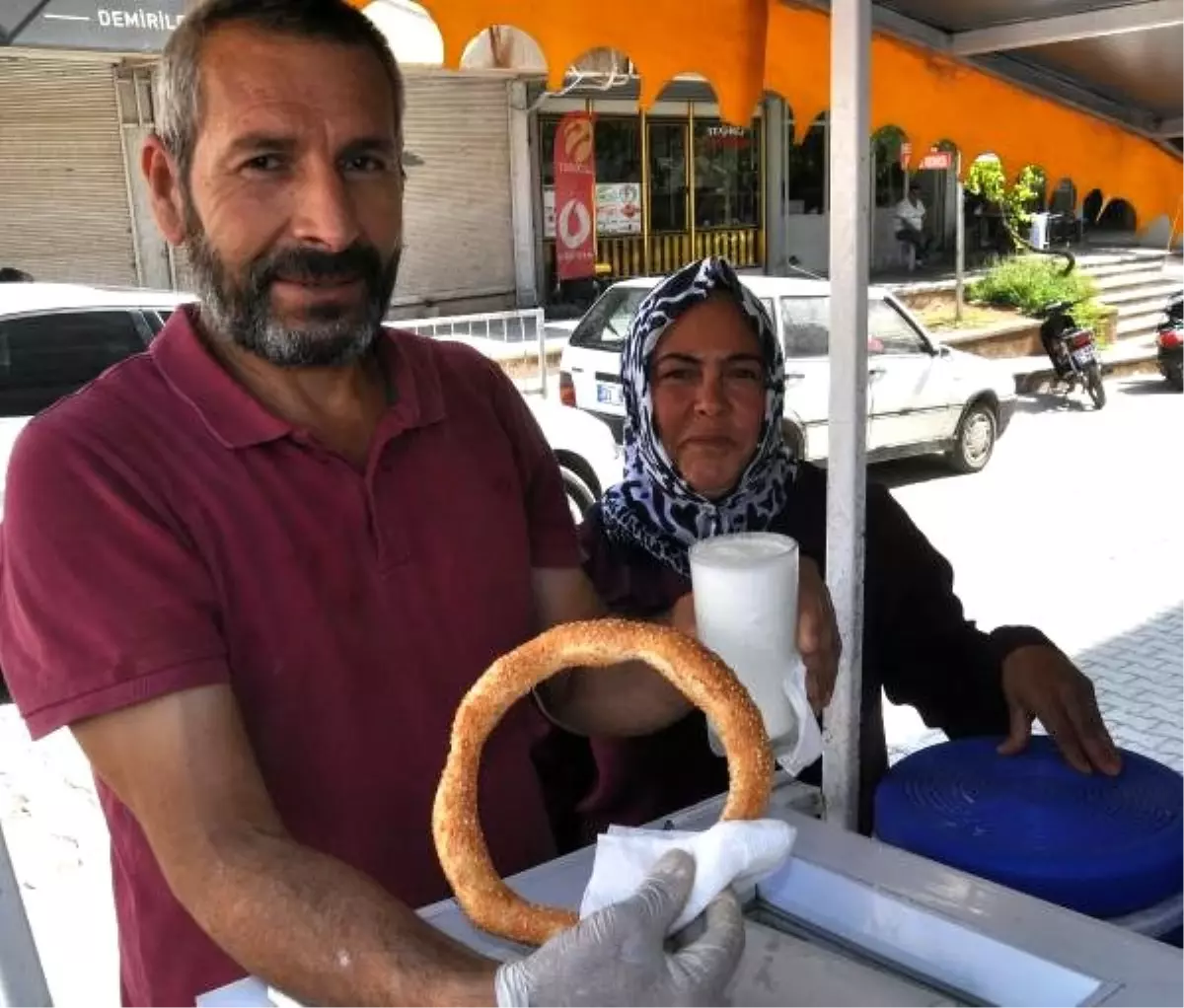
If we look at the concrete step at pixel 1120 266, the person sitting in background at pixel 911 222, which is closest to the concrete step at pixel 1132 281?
the concrete step at pixel 1120 266

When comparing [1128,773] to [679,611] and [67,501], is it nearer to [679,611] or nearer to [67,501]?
[679,611]

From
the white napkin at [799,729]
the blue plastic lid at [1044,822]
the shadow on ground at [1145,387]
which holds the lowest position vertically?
the shadow on ground at [1145,387]

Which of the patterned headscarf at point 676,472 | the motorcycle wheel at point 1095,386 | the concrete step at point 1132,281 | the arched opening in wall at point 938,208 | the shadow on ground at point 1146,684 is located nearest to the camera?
the patterned headscarf at point 676,472

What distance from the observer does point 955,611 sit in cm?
239

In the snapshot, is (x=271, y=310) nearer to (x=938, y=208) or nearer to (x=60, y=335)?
(x=60, y=335)

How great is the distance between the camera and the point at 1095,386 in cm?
1264

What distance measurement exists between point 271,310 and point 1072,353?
12448 mm

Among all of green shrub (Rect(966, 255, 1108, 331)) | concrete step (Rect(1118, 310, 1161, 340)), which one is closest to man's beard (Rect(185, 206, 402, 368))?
green shrub (Rect(966, 255, 1108, 331))

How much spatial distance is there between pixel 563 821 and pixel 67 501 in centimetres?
126

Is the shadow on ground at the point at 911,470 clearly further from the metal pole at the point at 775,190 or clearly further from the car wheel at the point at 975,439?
the metal pole at the point at 775,190

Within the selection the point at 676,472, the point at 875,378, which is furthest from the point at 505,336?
the point at 676,472

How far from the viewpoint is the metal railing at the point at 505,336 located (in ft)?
34.8

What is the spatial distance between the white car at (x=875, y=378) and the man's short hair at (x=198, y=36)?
6.40 meters

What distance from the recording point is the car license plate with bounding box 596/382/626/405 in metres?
8.64
